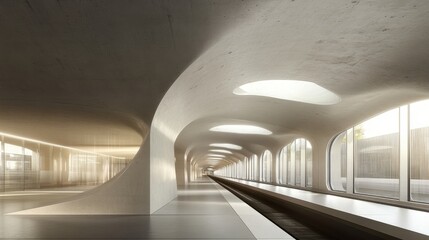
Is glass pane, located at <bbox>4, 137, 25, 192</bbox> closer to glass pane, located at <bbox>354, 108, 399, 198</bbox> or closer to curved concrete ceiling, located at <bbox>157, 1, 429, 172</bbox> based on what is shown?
curved concrete ceiling, located at <bbox>157, 1, 429, 172</bbox>

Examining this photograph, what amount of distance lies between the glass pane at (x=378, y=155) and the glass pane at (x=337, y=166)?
1.40m

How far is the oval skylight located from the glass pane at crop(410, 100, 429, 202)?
257 cm

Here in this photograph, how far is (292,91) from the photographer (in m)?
14.4

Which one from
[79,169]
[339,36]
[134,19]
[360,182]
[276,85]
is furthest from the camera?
[79,169]

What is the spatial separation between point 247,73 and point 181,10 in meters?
4.66

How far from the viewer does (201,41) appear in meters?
6.88

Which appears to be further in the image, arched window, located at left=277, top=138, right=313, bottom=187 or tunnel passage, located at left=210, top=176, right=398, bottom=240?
arched window, located at left=277, top=138, right=313, bottom=187

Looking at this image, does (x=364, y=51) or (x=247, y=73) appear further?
(x=247, y=73)

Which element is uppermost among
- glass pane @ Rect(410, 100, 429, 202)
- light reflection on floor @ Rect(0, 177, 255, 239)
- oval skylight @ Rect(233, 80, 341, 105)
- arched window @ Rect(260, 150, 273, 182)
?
oval skylight @ Rect(233, 80, 341, 105)

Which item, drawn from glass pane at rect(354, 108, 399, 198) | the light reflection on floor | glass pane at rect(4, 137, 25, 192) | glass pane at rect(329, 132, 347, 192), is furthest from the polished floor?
glass pane at rect(4, 137, 25, 192)

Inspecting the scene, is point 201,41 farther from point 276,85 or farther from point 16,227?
point 276,85

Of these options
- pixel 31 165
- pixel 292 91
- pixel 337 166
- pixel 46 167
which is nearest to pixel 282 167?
pixel 337 166

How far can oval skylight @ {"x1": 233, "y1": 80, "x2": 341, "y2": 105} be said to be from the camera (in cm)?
1389

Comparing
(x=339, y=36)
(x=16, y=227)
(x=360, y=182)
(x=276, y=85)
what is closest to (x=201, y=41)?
(x=339, y=36)
